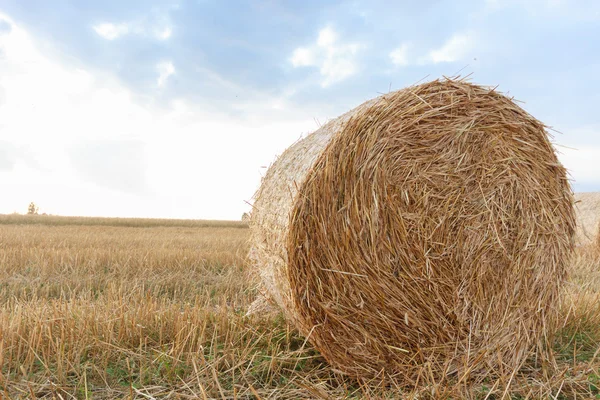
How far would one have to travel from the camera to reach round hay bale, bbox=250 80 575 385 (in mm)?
2650

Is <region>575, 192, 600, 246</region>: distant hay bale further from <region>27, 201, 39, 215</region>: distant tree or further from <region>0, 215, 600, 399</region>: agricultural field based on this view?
<region>27, 201, 39, 215</region>: distant tree

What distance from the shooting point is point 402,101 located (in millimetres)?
2873

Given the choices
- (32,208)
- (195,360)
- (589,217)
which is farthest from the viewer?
(32,208)

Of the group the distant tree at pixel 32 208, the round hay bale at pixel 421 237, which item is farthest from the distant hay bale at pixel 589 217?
the distant tree at pixel 32 208

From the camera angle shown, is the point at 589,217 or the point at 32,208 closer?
the point at 589,217

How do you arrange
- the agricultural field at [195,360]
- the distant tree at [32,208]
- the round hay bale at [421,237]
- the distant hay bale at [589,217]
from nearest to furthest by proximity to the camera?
1. the agricultural field at [195,360]
2. the round hay bale at [421,237]
3. the distant hay bale at [589,217]
4. the distant tree at [32,208]

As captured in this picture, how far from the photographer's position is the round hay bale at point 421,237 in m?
2.65

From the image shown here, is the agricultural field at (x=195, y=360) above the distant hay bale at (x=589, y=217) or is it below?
below

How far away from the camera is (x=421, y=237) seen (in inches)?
109

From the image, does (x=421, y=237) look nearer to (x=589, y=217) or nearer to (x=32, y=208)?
(x=589, y=217)

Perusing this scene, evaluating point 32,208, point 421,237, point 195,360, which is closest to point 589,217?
point 421,237

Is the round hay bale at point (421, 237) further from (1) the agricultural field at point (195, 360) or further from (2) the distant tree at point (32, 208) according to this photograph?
(2) the distant tree at point (32, 208)

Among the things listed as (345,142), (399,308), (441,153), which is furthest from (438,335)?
(345,142)

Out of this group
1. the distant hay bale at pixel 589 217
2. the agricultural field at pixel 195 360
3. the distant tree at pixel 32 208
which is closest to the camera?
the agricultural field at pixel 195 360
